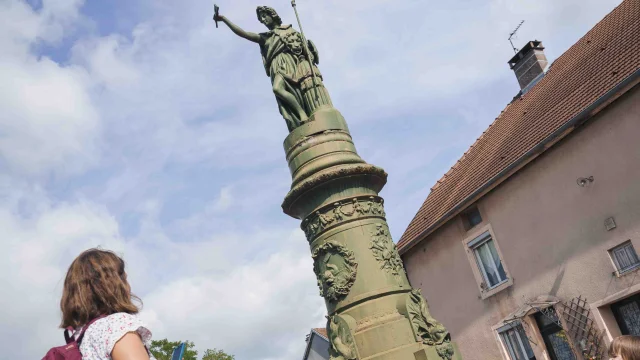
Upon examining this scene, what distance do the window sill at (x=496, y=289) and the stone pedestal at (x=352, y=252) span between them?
9083 mm

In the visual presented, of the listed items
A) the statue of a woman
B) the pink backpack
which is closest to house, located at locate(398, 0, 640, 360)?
the statue of a woman

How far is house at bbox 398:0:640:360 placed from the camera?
38.9 feet

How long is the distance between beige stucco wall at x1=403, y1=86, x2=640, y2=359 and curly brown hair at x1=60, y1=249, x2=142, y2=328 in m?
11.5

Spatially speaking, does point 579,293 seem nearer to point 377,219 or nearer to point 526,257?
point 526,257

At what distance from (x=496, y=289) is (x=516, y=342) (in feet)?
4.33

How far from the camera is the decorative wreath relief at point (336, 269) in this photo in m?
5.55

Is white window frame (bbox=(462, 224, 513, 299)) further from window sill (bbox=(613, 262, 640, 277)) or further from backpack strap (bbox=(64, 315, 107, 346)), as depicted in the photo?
backpack strap (bbox=(64, 315, 107, 346))

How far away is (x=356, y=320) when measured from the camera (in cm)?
541

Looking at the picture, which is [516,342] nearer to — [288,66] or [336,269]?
[336,269]

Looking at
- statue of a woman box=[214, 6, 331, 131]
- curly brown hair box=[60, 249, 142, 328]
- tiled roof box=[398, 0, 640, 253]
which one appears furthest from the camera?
tiled roof box=[398, 0, 640, 253]

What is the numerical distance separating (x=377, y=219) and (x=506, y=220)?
9205mm

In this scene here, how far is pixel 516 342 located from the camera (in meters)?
14.1

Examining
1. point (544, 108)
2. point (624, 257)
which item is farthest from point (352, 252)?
point (544, 108)

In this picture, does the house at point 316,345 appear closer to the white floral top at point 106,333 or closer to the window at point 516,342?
the window at point 516,342
